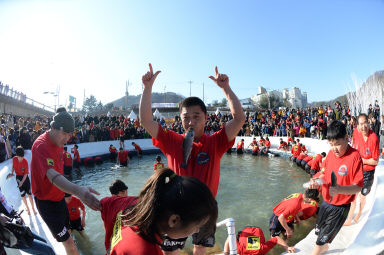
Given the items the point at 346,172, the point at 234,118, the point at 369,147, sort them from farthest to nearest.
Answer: the point at 369,147, the point at 346,172, the point at 234,118

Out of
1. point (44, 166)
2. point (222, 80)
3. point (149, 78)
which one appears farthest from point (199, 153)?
point (44, 166)

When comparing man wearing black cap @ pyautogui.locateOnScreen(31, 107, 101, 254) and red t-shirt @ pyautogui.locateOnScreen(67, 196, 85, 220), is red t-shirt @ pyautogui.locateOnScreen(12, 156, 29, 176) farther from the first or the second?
man wearing black cap @ pyautogui.locateOnScreen(31, 107, 101, 254)

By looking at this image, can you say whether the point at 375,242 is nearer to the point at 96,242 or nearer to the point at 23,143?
the point at 96,242

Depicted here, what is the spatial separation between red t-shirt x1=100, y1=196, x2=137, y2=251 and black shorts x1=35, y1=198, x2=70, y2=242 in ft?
6.02

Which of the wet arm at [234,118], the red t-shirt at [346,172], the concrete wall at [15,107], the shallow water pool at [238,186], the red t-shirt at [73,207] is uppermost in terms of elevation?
the concrete wall at [15,107]

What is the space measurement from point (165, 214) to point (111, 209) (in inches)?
22.2

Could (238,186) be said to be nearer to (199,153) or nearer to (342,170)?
(342,170)

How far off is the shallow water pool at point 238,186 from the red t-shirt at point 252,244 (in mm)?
763

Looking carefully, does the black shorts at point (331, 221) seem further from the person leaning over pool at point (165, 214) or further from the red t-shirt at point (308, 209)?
the red t-shirt at point (308, 209)

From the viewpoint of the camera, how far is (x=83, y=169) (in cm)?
1258

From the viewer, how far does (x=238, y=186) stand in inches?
356

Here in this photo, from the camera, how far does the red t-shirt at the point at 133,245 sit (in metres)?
0.98

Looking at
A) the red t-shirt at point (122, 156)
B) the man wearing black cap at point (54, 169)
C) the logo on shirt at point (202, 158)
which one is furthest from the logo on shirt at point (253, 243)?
the red t-shirt at point (122, 156)

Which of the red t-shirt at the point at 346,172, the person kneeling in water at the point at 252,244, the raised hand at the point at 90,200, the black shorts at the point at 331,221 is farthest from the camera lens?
the person kneeling in water at the point at 252,244
